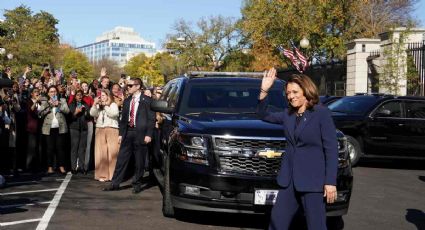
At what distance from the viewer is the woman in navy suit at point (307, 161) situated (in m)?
4.62

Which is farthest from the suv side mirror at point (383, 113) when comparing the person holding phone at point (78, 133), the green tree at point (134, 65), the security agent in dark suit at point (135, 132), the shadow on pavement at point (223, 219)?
the green tree at point (134, 65)

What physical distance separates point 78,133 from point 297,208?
7.77 m

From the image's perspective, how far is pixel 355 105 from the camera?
536 inches

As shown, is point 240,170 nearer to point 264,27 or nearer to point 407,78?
point 407,78

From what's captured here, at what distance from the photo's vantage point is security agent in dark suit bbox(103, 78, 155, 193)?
9000 millimetres

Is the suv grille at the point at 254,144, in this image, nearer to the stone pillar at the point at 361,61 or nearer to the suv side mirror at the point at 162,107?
the suv side mirror at the point at 162,107

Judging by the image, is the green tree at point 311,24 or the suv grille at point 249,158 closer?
the suv grille at point 249,158

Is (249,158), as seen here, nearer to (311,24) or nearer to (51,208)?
(51,208)

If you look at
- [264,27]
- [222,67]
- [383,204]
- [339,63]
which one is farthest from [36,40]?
[383,204]

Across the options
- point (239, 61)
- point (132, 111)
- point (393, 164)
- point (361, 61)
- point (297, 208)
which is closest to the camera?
point (297, 208)

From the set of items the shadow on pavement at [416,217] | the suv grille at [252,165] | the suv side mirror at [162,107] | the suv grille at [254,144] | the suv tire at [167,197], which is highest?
the suv side mirror at [162,107]

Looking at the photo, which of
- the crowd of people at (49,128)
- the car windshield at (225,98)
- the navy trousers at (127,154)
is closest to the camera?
the car windshield at (225,98)

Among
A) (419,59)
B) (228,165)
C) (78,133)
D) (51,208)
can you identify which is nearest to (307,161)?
(228,165)

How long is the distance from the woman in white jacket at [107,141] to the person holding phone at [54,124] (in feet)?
4.49
